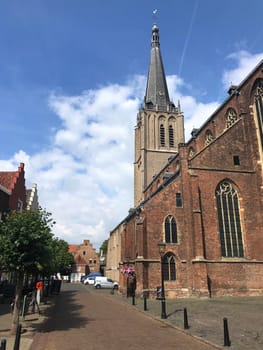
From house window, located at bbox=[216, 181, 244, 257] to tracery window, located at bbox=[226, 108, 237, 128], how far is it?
26.5 feet

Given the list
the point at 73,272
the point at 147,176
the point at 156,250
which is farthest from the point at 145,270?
the point at 73,272

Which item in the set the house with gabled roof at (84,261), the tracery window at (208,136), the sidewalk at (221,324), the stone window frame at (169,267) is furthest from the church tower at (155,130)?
the sidewalk at (221,324)

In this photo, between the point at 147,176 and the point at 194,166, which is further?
the point at 147,176

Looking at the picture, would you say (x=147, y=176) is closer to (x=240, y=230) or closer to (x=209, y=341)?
(x=240, y=230)

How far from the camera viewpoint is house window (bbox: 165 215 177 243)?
2558cm

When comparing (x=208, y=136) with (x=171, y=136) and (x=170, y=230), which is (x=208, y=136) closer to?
(x=170, y=230)

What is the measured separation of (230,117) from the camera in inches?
1270

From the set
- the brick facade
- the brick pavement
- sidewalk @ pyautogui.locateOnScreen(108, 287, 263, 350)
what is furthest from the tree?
the brick facade

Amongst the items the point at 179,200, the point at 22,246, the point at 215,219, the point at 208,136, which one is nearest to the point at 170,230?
the point at 179,200

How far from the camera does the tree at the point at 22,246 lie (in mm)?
11172

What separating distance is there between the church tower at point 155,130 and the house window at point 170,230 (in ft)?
95.8

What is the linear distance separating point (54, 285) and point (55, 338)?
74.2 ft

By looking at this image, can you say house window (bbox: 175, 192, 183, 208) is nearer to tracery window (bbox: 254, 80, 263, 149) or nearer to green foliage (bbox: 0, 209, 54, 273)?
tracery window (bbox: 254, 80, 263, 149)

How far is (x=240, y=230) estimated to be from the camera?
85.3 ft
